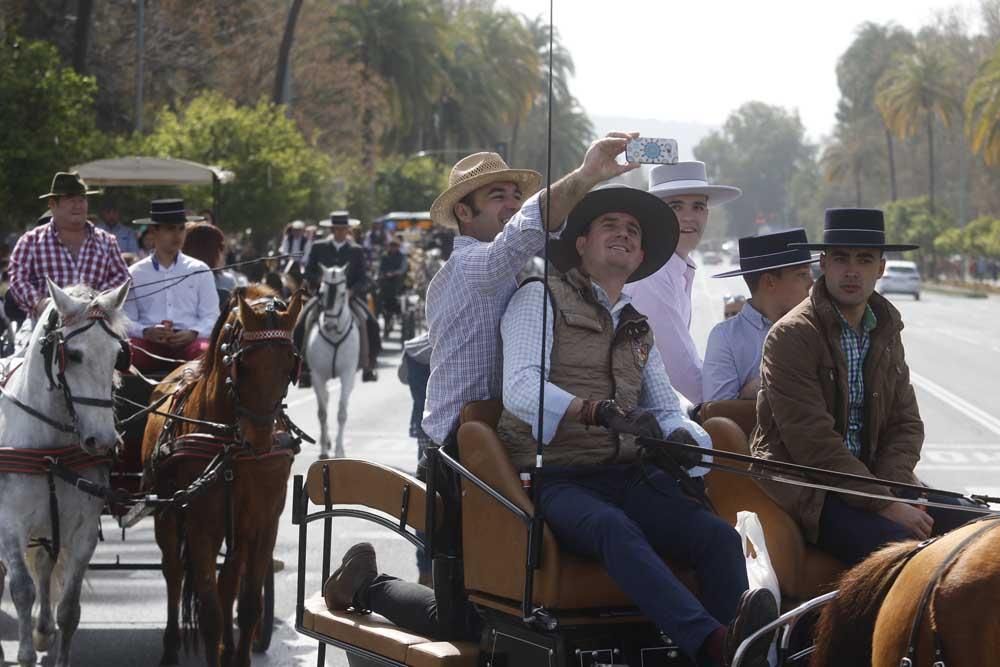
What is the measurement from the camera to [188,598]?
24.3 ft

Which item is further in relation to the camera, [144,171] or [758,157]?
[758,157]

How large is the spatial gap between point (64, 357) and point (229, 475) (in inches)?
36.8

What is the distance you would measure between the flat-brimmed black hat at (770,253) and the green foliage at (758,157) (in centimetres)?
16010

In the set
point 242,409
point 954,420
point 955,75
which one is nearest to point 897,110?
point 955,75

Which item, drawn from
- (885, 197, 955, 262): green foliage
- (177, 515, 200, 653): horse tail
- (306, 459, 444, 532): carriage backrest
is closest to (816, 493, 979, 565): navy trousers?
(306, 459, 444, 532): carriage backrest

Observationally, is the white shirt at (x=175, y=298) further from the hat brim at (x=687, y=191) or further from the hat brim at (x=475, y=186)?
the hat brim at (x=475, y=186)

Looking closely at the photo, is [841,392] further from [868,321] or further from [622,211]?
[622,211]

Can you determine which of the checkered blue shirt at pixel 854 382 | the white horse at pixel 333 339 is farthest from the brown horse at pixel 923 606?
the white horse at pixel 333 339

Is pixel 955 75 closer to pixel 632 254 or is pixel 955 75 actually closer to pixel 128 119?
pixel 128 119

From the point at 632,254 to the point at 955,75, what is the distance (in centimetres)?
9805

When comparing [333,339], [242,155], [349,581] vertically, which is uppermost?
[242,155]

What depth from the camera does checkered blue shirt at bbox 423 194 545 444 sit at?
559 cm

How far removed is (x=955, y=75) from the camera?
97875 millimetres

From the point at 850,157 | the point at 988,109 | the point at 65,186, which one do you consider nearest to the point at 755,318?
the point at 65,186
